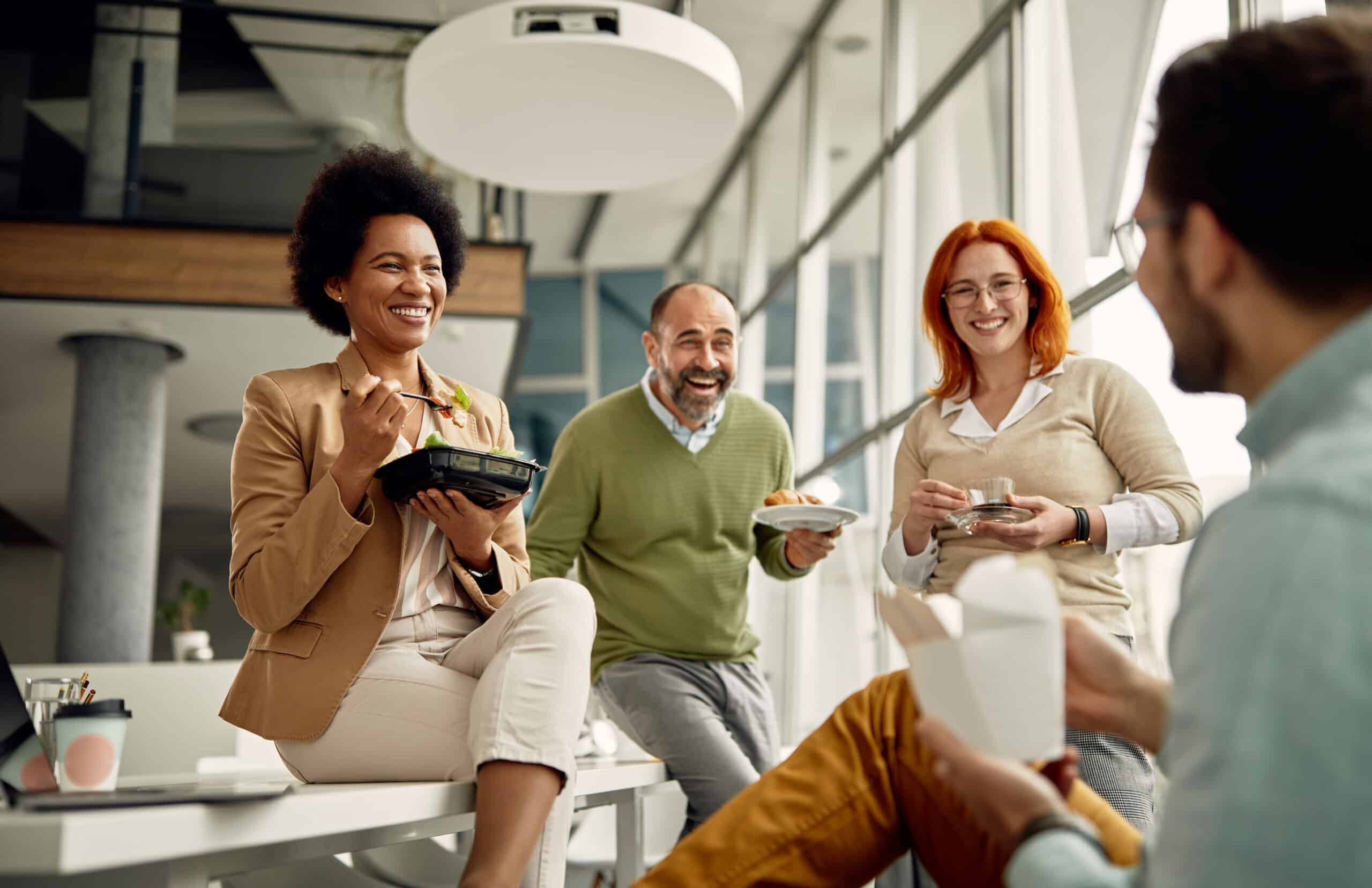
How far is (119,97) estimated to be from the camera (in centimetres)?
617

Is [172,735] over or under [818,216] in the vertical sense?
under

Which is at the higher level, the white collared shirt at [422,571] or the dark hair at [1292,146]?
the dark hair at [1292,146]

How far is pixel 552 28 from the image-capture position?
2.93 m

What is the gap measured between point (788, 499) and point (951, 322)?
523mm

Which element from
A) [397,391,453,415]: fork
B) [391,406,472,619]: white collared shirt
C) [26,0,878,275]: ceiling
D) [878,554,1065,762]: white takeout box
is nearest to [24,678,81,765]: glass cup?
[391,406,472,619]: white collared shirt

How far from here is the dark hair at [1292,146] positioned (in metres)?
0.82

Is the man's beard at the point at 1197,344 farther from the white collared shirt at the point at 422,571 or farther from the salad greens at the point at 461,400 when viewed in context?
the salad greens at the point at 461,400

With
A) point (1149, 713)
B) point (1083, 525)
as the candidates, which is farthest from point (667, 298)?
point (1149, 713)

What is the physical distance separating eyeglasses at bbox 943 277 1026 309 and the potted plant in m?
4.50

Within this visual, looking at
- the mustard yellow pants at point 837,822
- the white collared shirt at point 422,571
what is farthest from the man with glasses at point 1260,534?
the white collared shirt at point 422,571

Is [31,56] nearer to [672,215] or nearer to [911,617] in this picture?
[672,215]

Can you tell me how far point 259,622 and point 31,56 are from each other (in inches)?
231

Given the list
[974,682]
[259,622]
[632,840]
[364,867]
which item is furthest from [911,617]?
[364,867]

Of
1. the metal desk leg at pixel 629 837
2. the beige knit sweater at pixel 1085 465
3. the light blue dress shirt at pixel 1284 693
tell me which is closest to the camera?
the light blue dress shirt at pixel 1284 693
